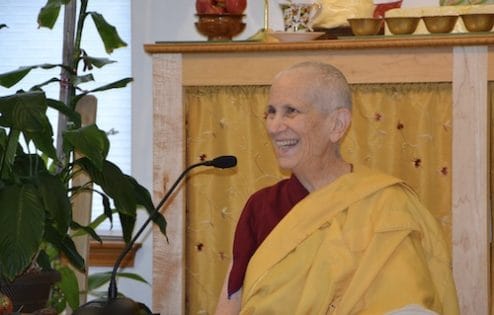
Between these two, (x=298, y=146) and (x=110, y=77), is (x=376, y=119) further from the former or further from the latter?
(x=110, y=77)

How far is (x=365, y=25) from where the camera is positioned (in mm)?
3316

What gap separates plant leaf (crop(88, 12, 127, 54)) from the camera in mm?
3674

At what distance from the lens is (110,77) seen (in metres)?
4.38

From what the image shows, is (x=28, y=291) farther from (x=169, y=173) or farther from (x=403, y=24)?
(x=403, y=24)

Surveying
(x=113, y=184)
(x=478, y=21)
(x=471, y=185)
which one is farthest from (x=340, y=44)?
(x=113, y=184)

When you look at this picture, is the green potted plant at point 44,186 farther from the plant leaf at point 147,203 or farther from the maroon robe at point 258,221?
the maroon robe at point 258,221

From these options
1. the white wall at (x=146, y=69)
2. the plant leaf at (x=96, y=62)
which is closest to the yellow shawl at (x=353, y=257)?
the plant leaf at (x=96, y=62)

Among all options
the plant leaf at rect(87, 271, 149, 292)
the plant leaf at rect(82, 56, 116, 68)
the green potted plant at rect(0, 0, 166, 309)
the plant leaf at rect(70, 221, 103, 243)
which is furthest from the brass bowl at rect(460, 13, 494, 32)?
the plant leaf at rect(87, 271, 149, 292)

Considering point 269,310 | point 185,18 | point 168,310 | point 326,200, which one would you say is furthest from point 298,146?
point 185,18

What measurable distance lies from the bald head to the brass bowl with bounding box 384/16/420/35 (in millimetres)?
681

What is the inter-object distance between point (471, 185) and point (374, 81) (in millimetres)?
431

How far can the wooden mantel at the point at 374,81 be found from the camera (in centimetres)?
322

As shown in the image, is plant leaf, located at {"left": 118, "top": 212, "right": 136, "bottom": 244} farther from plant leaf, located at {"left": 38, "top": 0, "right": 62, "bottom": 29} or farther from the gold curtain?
plant leaf, located at {"left": 38, "top": 0, "right": 62, "bottom": 29}

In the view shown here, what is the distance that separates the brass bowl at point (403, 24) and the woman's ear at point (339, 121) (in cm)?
70
